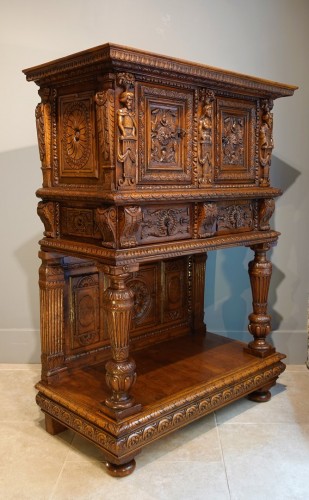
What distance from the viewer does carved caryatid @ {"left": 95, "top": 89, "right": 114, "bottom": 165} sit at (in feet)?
6.64

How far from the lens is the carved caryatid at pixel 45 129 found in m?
2.38

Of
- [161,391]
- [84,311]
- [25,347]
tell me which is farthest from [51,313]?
[25,347]

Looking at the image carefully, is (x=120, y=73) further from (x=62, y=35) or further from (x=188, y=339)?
(x=188, y=339)

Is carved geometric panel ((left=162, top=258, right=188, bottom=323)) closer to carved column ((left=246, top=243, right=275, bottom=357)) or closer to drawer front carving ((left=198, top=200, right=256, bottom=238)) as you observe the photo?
carved column ((left=246, top=243, right=275, bottom=357))

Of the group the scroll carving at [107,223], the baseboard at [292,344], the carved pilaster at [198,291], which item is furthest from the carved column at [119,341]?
the baseboard at [292,344]

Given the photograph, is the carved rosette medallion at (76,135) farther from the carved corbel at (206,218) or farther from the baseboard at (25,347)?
the baseboard at (25,347)

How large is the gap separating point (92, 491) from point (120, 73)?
5.53 ft

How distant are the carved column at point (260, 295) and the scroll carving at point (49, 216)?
3.65 feet

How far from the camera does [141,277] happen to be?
3.09m

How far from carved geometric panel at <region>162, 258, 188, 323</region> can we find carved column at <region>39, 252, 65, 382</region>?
81 centimetres

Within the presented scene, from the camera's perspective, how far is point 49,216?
8.00 feet

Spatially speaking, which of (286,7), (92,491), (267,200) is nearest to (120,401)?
(92,491)

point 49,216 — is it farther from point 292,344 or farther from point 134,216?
point 292,344

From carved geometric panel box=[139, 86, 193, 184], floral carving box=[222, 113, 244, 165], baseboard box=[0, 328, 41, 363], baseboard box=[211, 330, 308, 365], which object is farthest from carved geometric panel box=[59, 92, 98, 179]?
baseboard box=[211, 330, 308, 365]
